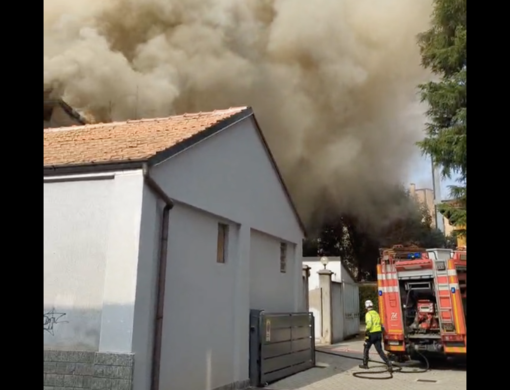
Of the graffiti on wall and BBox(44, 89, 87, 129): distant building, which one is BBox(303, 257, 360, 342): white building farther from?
the graffiti on wall

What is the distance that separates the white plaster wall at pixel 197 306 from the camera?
6.23 m

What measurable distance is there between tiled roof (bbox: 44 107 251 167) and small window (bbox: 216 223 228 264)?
1.60 metres

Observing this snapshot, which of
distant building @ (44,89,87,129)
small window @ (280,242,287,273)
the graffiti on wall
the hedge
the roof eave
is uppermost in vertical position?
distant building @ (44,89,87,129)

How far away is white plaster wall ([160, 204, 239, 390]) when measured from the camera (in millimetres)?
6234

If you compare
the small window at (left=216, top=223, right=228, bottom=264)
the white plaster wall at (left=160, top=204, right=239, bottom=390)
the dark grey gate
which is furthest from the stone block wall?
the dark grey gate

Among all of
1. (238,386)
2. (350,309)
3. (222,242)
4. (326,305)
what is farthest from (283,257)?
(350,309)

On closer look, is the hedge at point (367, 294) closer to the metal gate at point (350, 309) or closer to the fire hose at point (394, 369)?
the metal gate at point (350, 309)

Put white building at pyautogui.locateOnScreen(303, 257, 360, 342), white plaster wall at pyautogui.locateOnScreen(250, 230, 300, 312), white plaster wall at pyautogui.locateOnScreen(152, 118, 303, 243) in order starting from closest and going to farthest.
Result: white plaster wall at pyautogui.locateOnScreen(152, 118, 303, 243) → white plaster wall at pyautogui.locateOnScreen(250, 230, 300, 312) → white building at pyautogui.locateOnScreen(303, 257, 360, 342)

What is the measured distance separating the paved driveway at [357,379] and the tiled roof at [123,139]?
4.25 meters

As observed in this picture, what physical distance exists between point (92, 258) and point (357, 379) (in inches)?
217

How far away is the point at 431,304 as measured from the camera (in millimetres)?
10297
